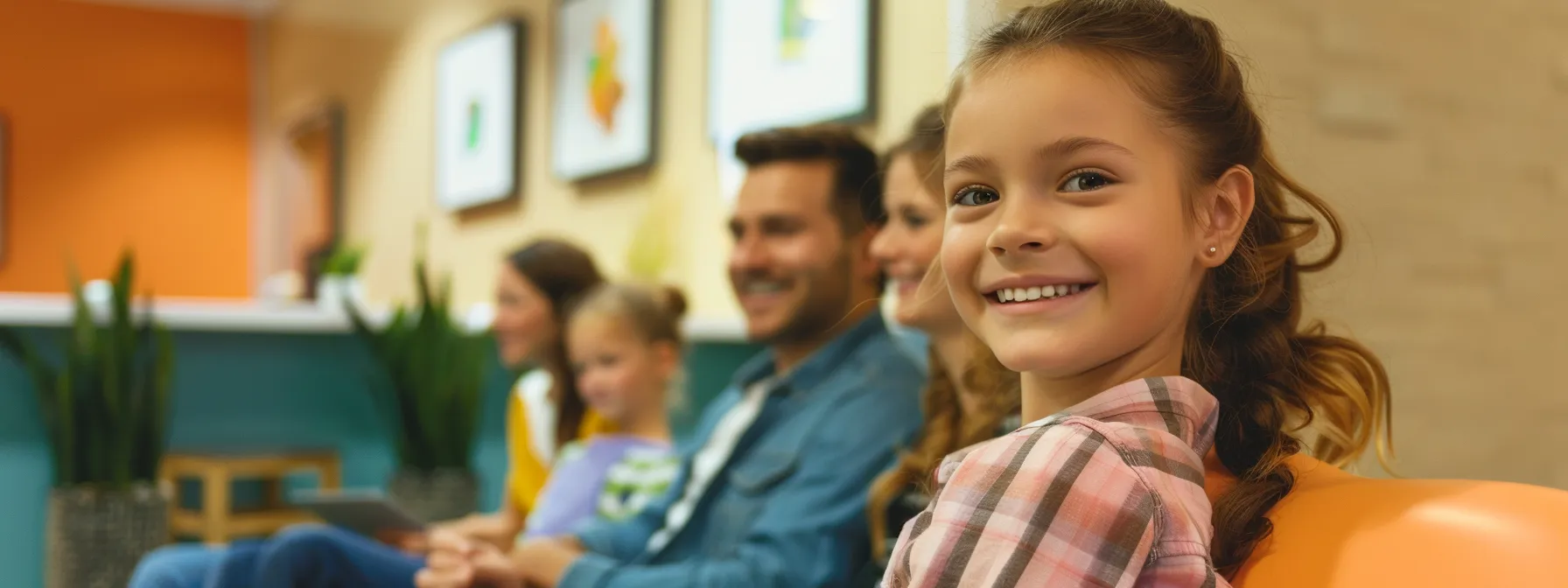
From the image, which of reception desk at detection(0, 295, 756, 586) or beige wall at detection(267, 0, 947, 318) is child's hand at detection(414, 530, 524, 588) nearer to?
beige wall at detection(267, 0, 947, 318)

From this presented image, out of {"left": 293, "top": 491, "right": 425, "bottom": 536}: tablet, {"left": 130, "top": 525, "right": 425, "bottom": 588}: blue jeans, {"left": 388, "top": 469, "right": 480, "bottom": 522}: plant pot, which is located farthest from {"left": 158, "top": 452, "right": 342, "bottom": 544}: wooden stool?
{"left": 130, "top": 525, "right": 425, "bottom": 588}: blue jeans

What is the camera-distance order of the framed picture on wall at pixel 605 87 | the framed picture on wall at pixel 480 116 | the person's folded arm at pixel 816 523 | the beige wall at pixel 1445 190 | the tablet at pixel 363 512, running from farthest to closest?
the framed picture on wall at pixel 480 116, the framed picture on wall at pixel 605 87, the tablet at pixel 363 512, the person's folded arm at pixel 816 523, the beige wall at pixel 1445 190

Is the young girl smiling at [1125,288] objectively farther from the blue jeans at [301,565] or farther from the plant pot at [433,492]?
A: the plant pot at [433,492]

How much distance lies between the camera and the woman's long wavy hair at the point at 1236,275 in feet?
2.60

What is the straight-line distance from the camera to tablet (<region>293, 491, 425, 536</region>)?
2.17 metres

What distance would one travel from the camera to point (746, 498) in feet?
5.73

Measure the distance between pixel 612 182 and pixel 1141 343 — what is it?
354 centimetres

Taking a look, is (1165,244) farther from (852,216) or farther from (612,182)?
(612,182)

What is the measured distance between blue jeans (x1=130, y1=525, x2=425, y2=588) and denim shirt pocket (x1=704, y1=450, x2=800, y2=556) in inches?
→ 18.4

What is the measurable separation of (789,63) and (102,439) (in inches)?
72.8

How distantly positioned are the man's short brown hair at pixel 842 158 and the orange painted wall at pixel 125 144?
6.48 meters

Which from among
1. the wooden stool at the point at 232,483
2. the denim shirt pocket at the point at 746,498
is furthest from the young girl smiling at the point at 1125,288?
the wooden stool at the point at 232,483

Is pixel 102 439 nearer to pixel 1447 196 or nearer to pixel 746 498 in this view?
pixel 746 498

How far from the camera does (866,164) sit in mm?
1996
